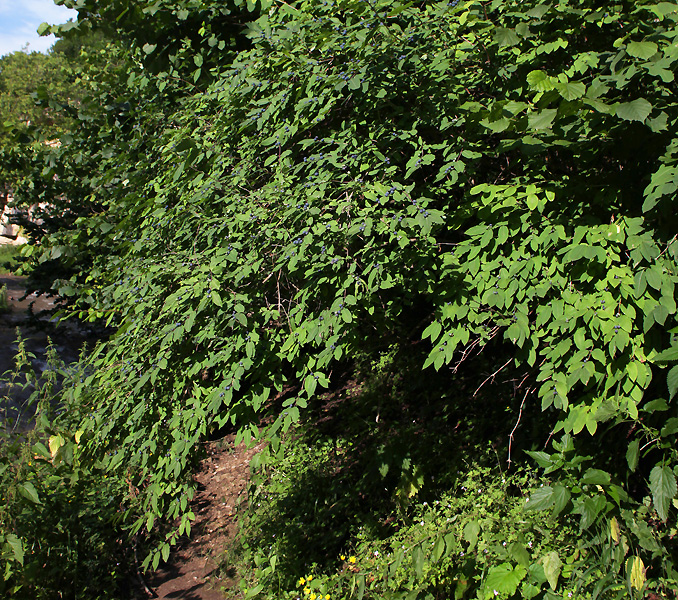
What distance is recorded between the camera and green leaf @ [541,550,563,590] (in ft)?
8.61

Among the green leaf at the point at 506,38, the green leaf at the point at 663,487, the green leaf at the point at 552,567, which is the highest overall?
the green leaf at the point at 506,38

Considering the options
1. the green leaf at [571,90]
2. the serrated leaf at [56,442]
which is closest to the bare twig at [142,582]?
the serrated leaf at [56,442]

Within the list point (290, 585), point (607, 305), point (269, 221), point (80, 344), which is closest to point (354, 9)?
point (269, 221)

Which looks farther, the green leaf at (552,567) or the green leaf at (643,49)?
the green leaf at (552,567)

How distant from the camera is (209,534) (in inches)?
195

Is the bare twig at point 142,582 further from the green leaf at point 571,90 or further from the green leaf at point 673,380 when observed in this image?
the green leaf at point 571,90

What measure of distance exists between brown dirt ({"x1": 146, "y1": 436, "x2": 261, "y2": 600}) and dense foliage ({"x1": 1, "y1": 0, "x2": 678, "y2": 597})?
62.2 inches

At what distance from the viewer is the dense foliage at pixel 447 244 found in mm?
2234

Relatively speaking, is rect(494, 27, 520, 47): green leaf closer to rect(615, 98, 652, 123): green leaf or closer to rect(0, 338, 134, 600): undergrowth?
rect(615, 98, 652, 123): green leaf

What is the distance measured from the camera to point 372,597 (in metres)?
3.19

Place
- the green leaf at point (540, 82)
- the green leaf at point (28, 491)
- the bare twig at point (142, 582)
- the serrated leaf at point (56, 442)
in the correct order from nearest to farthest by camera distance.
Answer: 1. the green leaf at point (540, 82)
2. the green leaf at point (28, 491)
3. the serrated leaf at point (56, 442)
4. the bare twig at point (142, 582)

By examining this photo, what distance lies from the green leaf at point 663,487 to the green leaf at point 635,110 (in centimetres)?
146

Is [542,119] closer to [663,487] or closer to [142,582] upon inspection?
[663,487]

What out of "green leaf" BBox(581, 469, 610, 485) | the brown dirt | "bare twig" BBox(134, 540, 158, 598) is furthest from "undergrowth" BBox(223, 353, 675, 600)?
"bare twig" BBox(134, 540, 158, 598)
